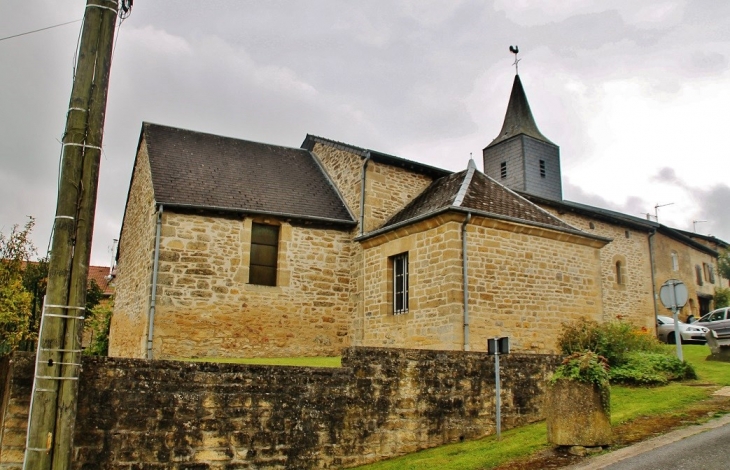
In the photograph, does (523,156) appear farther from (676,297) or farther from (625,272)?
(676,297)

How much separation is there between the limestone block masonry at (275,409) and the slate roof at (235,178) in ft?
27.6

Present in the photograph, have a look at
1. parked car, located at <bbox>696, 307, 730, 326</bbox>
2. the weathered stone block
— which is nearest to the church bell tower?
parked car, located at <bbox>696, 307, 730, 326</bbox>

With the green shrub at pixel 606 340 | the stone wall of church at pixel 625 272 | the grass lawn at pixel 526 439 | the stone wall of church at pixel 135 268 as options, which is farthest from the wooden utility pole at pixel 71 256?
the stone wall of church at pixel 625 272

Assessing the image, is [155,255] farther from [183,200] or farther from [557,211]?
[557,211]

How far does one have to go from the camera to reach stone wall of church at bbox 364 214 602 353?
1377 centimetres

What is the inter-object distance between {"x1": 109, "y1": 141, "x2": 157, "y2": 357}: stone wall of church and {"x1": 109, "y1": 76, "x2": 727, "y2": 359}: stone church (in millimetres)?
104

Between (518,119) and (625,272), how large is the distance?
996cm

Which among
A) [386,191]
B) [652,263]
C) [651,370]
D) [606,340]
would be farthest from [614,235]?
[651,370]

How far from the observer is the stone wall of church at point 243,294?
1525cm

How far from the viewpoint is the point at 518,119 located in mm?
32344

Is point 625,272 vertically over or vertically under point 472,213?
over

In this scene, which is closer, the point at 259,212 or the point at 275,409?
the point at 275,409

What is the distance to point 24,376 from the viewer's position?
678 centimetres

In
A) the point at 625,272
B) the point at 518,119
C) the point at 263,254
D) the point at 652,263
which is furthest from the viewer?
the point at 518,119
